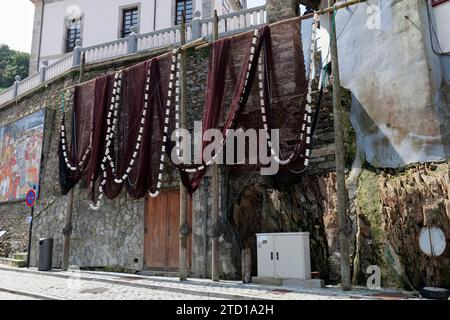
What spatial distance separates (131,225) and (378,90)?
291 inches

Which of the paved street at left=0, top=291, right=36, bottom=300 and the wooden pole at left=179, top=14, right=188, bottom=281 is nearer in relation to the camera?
the paved street at left=0, top=291, right=36, bottom=300

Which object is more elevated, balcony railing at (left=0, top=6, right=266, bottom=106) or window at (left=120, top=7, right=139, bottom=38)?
window at (left=120, top=7, right=139, bottom=38)

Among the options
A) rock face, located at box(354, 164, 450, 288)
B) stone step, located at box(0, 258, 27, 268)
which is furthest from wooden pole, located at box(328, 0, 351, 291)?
stone step, located at box(0, 258, 27, 268)

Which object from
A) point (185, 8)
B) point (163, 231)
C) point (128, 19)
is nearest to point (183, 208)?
point (163, 231)

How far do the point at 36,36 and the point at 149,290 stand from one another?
19.2 metres

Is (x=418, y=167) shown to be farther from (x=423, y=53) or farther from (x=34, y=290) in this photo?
(x=34, y=290)

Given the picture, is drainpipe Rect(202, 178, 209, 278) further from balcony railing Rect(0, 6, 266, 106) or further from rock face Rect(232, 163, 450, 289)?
balcony railing Rect(0, 6, 266, 106)

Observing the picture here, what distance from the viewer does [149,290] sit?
7.89 m

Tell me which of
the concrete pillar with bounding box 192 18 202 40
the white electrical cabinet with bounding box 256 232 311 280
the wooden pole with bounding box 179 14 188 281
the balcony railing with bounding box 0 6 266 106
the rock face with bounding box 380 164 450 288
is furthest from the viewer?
the concrete pillar with bounding box 192 18 202 40

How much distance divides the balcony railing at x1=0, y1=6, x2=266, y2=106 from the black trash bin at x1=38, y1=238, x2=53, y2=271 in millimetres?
6547

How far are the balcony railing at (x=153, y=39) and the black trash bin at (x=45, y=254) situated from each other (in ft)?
21.5

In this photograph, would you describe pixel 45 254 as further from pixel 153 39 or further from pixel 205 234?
pixel 153 39

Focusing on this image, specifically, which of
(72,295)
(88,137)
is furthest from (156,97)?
(72,295)

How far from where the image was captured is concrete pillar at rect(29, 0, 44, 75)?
71.2 feet
